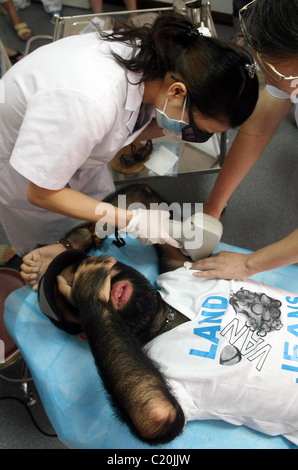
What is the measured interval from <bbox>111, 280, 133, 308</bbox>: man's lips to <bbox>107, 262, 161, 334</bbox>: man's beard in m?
0.01

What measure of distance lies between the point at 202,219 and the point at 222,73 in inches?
20.9

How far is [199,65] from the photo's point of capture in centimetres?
96

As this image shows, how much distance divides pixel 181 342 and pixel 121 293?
0.26 metres

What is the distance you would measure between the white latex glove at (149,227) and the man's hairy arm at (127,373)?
21 cm

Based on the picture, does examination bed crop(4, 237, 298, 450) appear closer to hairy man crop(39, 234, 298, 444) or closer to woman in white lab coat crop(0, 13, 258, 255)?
hairy man crop(39, 234, 298, 444)

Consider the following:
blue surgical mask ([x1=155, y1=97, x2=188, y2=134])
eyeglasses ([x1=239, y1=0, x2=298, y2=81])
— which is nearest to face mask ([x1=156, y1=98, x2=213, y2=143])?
blue surgical mask ([x1=155, y1=97, x2=188, y2=134])

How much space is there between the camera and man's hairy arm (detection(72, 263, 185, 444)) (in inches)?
40.9

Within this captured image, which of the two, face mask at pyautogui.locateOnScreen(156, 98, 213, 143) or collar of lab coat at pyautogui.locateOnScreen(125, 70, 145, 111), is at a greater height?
collar of lab coat at pyautogui.locateOnScreen(125, 70, 145, 111)

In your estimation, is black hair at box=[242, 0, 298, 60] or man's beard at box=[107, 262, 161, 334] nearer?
black hair at box=[242, 0, 298, 60]

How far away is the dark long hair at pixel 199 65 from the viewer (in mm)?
954

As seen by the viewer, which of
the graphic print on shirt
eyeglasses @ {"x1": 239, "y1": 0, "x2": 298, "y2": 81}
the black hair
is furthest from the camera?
the graphic print on shirt

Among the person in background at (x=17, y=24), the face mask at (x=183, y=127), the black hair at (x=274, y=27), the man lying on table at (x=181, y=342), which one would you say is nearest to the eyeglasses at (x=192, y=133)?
the face mask at (x=183, y=127)
